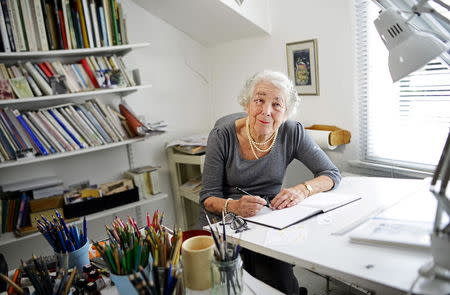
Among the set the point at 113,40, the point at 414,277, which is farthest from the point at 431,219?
the point at 113,40

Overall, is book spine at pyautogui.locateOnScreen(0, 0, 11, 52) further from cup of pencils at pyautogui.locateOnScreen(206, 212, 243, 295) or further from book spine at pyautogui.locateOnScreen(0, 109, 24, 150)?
cup of pencils at pyautogui.locateOnScreen(206, 212, 243, 295)

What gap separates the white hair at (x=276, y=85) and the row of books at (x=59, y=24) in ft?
3.88

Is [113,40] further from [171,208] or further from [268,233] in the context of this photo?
Answer: [268,233]

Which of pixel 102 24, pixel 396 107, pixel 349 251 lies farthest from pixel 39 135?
pixel 396 107

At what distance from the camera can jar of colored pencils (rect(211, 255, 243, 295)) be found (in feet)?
2.77

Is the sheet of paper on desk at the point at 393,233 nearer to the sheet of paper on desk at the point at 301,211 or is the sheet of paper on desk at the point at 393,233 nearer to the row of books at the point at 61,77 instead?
the sheet of paper on desk at the point at 301,211

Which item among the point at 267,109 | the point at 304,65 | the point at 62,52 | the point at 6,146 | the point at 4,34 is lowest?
the point at 6,146

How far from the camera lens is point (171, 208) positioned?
10.6 feet

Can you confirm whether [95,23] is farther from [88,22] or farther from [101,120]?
[101,120]

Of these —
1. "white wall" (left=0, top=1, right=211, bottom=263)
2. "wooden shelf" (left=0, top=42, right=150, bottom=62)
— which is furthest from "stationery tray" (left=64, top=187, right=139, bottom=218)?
"wooden shelf" (left=0, top=42, right=150, bottom=62)

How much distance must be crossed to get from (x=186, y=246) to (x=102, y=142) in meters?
1.78

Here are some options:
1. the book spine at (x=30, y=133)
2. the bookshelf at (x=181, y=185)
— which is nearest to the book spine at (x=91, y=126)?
the book spine at (x=30, y=133)

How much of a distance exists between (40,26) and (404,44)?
211cm

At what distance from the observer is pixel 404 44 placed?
1.01m
